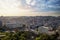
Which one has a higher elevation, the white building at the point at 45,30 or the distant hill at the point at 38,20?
the distant hill at the point at 38,20

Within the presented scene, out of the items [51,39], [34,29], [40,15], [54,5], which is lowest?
[51,39]

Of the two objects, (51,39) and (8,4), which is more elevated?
(8,4)

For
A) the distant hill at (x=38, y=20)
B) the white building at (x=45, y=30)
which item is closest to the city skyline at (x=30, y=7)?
the distant hill at (x=38, y=20)

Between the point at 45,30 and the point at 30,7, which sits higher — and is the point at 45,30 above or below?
below

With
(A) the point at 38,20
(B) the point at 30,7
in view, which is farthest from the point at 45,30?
(B) the point at 30,7

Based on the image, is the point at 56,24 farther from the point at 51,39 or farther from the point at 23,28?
the point at 23,28

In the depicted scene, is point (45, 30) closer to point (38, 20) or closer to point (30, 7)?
point (38, 20)

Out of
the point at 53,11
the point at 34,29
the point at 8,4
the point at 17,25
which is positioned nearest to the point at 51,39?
the point at 34,29

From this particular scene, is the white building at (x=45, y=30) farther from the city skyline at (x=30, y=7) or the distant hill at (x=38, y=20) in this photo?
the city skyline at (x=30, y=7)

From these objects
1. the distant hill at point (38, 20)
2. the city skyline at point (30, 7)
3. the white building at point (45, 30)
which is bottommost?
the white building at point (45, 30)

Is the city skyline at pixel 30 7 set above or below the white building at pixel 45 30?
above

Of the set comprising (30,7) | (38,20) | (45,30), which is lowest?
(45,30)
